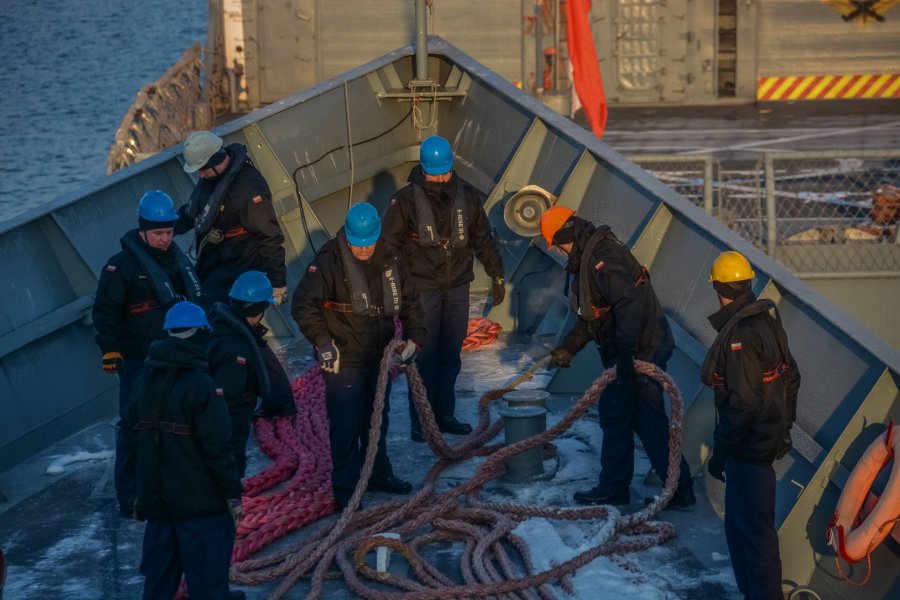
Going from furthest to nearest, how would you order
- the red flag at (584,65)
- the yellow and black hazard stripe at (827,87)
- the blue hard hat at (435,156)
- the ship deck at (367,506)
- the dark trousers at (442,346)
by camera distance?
1. the yellow and black hazard stripe at (827,87)
2. the red flag at (584,65)
3. the dark trousers at (442,346)
4. the blue hard hat at (435,156)
5. the ship deck at (367,506)

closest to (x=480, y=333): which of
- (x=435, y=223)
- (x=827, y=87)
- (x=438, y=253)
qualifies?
(x=438, y=253)

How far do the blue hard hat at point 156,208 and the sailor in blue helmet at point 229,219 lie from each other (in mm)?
1164

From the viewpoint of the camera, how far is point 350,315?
7.91 metres

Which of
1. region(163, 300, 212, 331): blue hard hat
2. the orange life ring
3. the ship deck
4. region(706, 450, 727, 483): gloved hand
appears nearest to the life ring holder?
the orange life ring

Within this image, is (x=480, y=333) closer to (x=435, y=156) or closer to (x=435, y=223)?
(x=435, y=223)

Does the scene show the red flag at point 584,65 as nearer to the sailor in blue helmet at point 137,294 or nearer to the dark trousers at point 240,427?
the sailor in blue helmet at point 137,294

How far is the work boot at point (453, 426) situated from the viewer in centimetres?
912

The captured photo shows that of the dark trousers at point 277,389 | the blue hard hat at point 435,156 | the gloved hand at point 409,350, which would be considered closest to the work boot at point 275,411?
the dark trousers at point 277,389

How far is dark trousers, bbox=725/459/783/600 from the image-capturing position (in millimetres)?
6242

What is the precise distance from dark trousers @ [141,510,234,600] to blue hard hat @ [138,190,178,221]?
7.38ft

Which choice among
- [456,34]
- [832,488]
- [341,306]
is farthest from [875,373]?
[456,34]

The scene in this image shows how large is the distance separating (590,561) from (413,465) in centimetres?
196

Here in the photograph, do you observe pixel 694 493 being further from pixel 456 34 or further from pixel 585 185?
pixel 456 34

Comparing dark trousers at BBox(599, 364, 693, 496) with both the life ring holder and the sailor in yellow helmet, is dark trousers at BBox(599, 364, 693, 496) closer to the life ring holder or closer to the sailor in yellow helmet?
the sailor in yellow helmet
